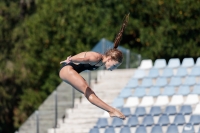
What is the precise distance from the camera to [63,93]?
19562 mm

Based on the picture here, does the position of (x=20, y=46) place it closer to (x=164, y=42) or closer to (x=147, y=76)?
(x=164, y=42)

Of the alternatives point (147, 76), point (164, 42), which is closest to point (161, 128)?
point (147, 76)

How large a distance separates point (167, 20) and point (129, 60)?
5.65 m

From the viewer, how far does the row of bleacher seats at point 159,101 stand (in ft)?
59.9

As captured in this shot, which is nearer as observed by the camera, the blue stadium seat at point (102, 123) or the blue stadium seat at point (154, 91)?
the blue stadium seat at point (102, 123)

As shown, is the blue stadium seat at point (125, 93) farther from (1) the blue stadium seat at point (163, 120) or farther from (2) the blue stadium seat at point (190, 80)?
(1) the blue stadium seat at point (163, 120)

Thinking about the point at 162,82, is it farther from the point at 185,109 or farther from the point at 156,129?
the point at 156,129

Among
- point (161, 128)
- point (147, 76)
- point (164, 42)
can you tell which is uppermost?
point (164, 42)

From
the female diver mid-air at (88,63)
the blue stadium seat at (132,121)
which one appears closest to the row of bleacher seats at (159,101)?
the blue stadium seat at (132,121)

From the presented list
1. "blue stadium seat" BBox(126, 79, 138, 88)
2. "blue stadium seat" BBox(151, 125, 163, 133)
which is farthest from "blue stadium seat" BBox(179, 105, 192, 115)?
"blue stadium seat" BBox(126, 79, 138, 88)

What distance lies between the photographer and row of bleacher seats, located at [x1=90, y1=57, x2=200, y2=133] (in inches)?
719

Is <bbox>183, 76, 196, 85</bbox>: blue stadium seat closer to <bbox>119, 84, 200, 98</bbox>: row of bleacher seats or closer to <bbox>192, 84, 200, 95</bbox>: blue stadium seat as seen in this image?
<bbox>119, 84, 200, 98</bbox>: row of bleacher seats

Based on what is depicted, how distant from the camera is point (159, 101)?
19359 millimetres

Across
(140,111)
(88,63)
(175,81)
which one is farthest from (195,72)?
(88,63)
